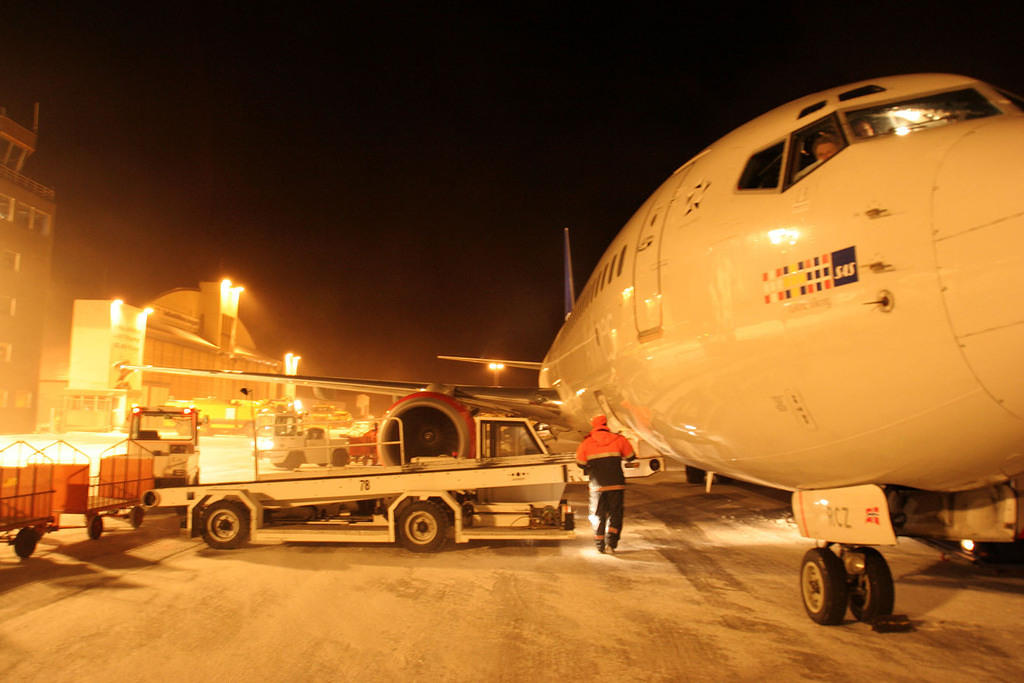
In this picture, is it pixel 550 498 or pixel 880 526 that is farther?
pixel 550 498

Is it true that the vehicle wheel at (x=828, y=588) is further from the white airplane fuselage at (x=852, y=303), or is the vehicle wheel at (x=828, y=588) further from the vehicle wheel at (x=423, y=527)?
the vehicle wheel at (x=423, y=527)

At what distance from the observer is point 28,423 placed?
94.6 feet

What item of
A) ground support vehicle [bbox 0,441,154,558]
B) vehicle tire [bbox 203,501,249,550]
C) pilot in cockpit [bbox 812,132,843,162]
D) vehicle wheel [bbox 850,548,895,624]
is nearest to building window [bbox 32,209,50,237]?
ground support vehicle [bbox 0,441,154,558]

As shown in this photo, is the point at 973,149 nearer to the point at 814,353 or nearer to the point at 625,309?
the point at 814,353

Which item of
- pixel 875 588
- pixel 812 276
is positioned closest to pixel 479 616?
Result: pixel 875 588

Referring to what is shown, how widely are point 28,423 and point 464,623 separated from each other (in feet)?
108

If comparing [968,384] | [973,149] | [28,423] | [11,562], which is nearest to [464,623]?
[968,384]

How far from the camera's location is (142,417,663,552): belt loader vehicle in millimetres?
7016

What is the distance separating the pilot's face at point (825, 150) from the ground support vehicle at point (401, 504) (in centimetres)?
439

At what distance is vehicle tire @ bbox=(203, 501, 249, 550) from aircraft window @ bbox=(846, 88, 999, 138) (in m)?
7.09

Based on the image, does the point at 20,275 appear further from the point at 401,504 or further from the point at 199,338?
the point at 401,504

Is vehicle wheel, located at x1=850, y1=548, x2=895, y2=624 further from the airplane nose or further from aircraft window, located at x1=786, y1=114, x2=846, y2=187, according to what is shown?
aircraft window, located at x1=786, y1=114, x2=846, y2=187

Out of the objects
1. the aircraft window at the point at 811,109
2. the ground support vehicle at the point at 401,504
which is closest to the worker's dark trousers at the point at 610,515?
the ground support vehicle at the point at 401,504

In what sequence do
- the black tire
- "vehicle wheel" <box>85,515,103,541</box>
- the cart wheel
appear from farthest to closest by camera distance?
the black tire → the cart wheel → "vehicle wheel" <box>85,515,103,541</box>
